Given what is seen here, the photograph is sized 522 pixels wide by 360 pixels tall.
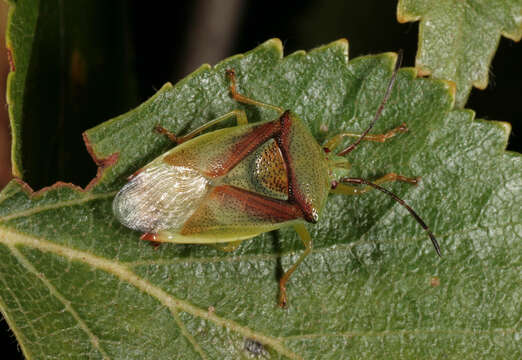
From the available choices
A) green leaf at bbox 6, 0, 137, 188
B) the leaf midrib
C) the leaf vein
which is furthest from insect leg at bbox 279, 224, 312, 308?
green leaf at bbox 6, 0, 137, 188

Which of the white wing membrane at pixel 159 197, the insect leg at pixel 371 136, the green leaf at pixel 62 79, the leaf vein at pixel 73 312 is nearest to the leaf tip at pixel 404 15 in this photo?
the insect leg at pixel 371 136

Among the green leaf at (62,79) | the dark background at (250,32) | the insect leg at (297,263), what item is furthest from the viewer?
the dark background at (250,32)

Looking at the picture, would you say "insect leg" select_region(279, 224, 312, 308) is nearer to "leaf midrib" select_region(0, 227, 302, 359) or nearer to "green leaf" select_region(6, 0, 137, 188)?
"leaf midrib" select_region(0, 227, 302, 359)

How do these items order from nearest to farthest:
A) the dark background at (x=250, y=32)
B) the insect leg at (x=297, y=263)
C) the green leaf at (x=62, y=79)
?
the green leaf at (x=62, y=79) → the insect leg at (x=297, y=263) → the dark background at (x=250, y=32)

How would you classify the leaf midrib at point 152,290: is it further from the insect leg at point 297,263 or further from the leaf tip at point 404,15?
the leaf tip at point 404,15

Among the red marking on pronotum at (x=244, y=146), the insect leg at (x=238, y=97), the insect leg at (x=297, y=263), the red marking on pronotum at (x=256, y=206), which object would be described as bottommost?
the insect leg at (x=297, y=263)

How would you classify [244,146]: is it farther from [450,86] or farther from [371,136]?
[450,86]

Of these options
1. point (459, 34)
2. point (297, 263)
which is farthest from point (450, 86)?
point (297, 263)

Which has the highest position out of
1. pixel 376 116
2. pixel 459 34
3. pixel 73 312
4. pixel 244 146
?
pixel 459 34
